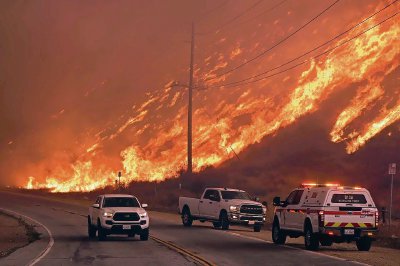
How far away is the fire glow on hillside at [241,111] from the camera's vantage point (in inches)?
2906

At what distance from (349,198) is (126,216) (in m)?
9.32

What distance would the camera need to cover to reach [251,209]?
128 ft

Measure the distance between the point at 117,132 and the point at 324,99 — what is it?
34.7m

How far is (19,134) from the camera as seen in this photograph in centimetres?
13450

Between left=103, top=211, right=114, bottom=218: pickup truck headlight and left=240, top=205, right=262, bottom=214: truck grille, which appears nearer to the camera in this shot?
left=103, top=211, right=114, bottom=218: pickup truck headlight

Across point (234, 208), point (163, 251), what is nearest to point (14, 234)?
point (234, 208)

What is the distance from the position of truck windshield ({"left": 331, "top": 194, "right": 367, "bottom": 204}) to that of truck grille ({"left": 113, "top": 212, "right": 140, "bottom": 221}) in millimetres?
8534

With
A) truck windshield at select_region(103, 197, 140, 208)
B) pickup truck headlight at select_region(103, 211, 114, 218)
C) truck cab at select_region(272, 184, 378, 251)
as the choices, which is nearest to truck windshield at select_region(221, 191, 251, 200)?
truck windshield at select_region(103, 197, 140, 208)

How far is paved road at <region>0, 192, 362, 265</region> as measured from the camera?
22281 millimetres

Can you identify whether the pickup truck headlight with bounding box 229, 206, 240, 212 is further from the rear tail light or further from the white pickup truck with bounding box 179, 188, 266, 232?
the rear tail light

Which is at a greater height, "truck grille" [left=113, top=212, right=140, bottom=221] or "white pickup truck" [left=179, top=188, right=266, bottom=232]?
"white pickup truck" [left=179, top=188, right=266, bottom=232]

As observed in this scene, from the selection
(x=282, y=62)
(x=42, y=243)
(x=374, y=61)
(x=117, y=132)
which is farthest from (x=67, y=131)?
(x=42, y=243)

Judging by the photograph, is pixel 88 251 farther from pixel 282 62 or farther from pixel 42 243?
pixel 282 62

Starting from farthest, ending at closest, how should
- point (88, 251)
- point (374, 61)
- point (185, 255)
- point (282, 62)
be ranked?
point (282, 62), point (374, 61), point (88, 251), point (185, 255)
